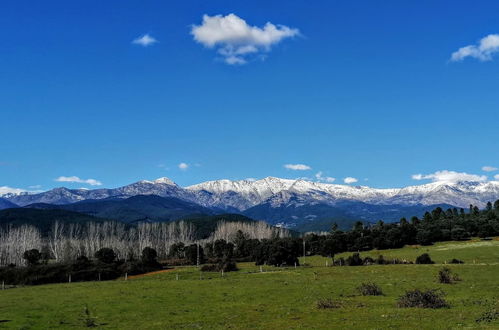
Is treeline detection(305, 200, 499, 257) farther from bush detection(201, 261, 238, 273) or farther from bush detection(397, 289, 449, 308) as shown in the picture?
bush detection(397, 289, 449, 308)

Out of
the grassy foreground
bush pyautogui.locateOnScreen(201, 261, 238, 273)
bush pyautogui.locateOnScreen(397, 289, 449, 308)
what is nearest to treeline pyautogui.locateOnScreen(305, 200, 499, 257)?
bush pyautogui.locateOnScreen(201, 261, 238, 273)

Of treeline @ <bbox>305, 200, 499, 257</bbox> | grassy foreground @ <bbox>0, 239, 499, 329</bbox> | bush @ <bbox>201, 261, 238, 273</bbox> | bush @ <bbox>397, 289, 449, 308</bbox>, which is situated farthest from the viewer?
treeline @ <bbox>305, 200, 499, 257</bbox>

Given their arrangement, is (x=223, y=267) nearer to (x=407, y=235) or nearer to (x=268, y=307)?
(x=268, y=307)

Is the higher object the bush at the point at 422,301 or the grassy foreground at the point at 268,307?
the bush at the point at 422,301

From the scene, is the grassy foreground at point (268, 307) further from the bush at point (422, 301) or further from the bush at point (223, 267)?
the bush at point (223, 267)

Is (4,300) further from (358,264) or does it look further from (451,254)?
(451,254)

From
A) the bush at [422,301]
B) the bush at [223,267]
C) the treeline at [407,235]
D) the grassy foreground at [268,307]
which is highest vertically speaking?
the treeline at [407,235]

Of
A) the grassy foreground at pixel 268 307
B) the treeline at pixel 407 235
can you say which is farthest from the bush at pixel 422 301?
the treeline at pixel 407 235

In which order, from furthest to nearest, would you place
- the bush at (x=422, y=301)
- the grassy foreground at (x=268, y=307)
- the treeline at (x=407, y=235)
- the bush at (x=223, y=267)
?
1. the treeline at (x=407, y=235)
2. the bush at (x=223, y=267)
3. the bush at (x=422, y=301)
4. the grassy foreground at (x=268, y=307)

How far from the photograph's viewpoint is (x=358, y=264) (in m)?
109

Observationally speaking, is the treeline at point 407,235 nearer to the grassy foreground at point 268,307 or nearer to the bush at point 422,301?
the grassy foreground at point 268,307

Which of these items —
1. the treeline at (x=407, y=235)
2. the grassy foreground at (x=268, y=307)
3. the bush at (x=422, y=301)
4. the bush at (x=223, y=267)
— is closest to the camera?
the grassy foreground at (x=268, y=307)

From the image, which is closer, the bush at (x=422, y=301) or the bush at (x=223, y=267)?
the bush at (x=422, y=301)

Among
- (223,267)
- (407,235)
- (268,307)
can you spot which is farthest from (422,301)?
(407,235)
